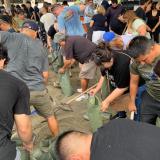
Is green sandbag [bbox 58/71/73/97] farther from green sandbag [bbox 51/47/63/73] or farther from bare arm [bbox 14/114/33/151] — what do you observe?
bare arm [bbox 14/114/33/151]

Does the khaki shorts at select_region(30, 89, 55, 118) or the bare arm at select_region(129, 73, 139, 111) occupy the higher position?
the bare arm at select_region(129, 73, 139, 111)

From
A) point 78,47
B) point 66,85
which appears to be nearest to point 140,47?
point 78,47

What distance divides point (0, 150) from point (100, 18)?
5973 mm

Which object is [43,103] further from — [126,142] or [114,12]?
[114,12]

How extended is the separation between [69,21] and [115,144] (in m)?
5.53

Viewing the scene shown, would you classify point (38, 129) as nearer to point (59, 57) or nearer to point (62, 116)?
point (62, 116)

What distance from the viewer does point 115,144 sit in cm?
202

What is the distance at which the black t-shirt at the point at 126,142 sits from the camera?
197cm

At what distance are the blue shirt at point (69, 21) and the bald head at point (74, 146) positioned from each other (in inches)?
204

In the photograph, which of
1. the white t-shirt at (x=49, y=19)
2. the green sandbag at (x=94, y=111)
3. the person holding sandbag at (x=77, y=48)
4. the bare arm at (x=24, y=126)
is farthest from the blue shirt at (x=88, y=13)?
the bare arm at (x=24, y=126)

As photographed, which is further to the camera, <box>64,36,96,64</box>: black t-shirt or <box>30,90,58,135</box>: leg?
<box>64,36,96,64</box>: black t-shirt

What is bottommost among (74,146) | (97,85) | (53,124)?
(53,124)

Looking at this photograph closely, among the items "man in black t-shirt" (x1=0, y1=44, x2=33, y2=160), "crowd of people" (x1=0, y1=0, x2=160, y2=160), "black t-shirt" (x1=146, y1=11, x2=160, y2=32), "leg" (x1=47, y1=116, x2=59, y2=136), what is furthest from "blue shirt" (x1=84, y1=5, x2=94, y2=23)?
"man in black t-shirt" (x1=0, y1=44, x2=33, y2=160)

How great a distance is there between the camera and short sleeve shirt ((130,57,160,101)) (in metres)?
3.46
